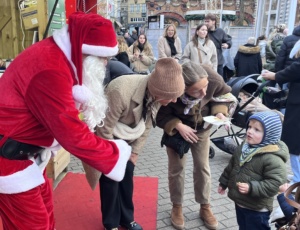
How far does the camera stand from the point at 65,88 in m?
1.71

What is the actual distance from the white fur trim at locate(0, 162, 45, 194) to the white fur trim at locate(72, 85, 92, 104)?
17.2 inches

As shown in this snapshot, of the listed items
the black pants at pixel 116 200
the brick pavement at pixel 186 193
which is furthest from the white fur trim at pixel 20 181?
the brick pavement at pixel 186 193

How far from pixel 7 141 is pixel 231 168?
5.23 feet

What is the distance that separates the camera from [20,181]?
1838mm

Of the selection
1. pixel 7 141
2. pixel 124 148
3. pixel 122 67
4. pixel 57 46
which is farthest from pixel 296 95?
pixel 7 141

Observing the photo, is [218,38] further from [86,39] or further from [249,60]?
[86,39]

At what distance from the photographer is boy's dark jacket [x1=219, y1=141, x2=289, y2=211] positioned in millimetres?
2287

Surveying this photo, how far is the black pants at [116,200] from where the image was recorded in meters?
2.73

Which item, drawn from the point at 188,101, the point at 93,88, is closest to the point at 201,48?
the point at 188,101

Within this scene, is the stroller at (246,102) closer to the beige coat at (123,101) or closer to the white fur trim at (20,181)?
the beige coat at (123,101)

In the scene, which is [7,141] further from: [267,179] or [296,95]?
[296,95]

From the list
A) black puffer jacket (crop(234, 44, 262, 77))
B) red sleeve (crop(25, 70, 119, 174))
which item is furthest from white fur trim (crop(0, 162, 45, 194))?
black puffer jacket (crop(234, 44, 262, 77))

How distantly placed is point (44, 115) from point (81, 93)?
0.26 m

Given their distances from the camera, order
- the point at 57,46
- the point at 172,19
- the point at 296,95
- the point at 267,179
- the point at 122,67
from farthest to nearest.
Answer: the point at 172,19, the point at 296,95, the point at 122,67, the point at 267,179, the point at 57,46
